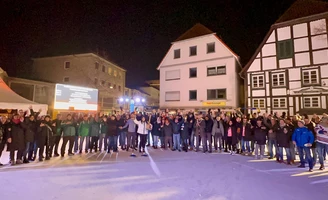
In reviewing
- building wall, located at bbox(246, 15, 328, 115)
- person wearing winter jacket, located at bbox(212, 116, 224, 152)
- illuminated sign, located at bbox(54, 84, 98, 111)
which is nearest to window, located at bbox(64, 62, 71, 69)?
illuminated sign, located at bbox(54, 84, 98, 111)

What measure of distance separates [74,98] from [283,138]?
16.5 meters

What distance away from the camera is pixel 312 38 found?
1645cm

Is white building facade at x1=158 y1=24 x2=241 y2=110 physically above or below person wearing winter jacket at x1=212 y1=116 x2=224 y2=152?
above

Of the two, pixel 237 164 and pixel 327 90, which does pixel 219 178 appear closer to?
pixel 237 164

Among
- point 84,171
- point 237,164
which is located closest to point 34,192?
point 84,171

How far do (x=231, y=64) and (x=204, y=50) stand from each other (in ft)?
11.4

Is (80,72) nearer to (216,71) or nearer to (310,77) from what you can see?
(216,71)

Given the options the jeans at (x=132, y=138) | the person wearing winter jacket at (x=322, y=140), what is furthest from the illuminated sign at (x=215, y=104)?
the person wearing winter jacket at (x=322, y=140)

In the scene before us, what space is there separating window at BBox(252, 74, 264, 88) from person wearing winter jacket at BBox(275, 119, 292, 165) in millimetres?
12239

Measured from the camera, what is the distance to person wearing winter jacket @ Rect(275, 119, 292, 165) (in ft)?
24.7

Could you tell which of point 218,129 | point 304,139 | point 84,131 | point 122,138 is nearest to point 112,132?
point 122,138

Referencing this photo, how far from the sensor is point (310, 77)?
16516mm

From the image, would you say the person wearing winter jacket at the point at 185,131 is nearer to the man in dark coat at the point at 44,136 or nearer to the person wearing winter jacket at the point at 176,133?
the person wearing winter jacket at the point at 176,133

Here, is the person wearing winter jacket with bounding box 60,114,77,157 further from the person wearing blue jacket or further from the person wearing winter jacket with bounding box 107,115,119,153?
the person wearing blue jacket
